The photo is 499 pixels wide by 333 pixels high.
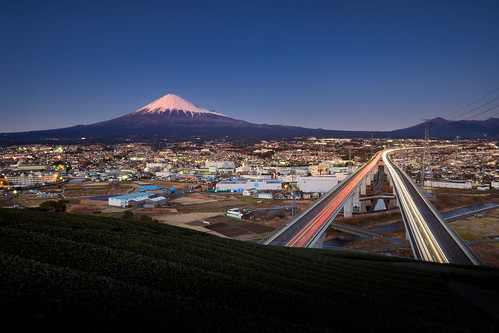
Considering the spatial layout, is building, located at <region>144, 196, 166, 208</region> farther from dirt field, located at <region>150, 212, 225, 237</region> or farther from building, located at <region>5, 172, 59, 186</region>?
building, located at <region>5, 172, 59, 186</region>

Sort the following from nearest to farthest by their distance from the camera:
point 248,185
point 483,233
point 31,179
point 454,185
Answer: point 483,233, point 454,185, point 248,185, point 31,179

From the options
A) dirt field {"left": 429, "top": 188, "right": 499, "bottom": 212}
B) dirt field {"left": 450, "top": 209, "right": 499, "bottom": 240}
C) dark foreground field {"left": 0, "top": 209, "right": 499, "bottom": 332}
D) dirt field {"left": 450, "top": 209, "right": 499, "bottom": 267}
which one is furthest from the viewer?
dirt field {"left": 429, "top": 188, "right": 499, "bottom": 212}

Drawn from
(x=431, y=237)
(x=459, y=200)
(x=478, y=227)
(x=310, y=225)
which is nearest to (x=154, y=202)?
(x=310, y=225)

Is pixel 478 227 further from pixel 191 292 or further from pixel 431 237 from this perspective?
pixel 191 292

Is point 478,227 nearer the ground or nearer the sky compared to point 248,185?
nearer the ground

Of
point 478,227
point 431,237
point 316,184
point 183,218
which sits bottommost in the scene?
point 183,218

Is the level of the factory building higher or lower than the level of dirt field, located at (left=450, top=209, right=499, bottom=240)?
higher

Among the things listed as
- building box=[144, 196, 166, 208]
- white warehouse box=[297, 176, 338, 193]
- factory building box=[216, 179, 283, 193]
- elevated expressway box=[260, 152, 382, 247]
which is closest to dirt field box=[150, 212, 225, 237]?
building box=[144, 196, 166, 208]

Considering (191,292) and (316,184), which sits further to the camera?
(316,184)
